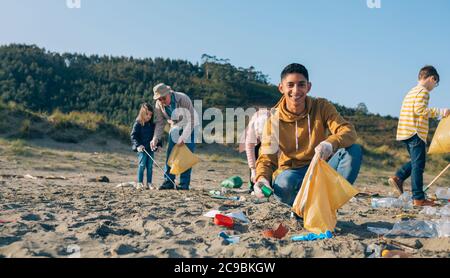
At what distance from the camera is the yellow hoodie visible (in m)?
3.48

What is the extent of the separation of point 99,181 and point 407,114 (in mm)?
5067

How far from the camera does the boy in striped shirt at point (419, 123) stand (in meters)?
5.23

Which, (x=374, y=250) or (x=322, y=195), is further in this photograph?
(x=322, y=195)

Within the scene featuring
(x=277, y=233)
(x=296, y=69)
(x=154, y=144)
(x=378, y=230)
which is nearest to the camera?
(x=277, y=233)

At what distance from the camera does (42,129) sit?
538 inches

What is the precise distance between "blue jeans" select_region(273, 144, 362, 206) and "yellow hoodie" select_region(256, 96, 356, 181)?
3.7 inches

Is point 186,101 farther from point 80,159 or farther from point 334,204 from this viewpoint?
point 80,159

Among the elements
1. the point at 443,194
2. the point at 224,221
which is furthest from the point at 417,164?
the point at 224,221

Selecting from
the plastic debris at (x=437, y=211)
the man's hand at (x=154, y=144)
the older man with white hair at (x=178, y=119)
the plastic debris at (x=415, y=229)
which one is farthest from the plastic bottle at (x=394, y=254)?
the man's hand at (x=154, y=144)

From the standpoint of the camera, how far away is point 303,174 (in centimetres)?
356

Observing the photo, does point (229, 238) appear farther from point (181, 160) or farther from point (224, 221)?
point (181, 160)

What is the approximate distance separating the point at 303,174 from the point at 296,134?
0.32m

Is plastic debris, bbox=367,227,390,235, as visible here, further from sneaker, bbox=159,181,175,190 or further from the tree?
the tree
